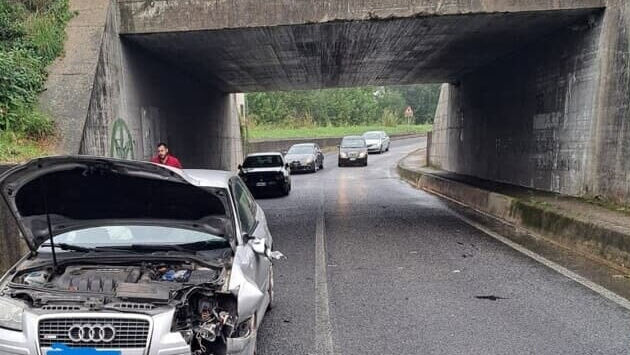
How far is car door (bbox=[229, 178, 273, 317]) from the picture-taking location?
3.27 m

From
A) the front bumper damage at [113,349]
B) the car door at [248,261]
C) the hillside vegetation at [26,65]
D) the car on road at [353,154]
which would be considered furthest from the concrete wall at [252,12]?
the car on road at [353,154]

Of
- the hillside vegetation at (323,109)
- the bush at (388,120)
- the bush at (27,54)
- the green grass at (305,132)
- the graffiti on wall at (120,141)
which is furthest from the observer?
the bush at (388,120)

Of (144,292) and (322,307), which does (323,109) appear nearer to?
(322,307)

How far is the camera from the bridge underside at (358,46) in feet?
30.6

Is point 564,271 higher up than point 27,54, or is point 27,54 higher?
point 27,54

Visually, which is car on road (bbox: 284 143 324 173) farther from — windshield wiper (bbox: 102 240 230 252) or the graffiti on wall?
windshield wiper (bbox: 102 240 230 252)

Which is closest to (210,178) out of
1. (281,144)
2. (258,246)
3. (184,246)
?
(184,246)

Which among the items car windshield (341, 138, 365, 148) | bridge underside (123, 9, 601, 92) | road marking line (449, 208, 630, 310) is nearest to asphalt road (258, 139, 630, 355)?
road marking line (449, 208, 630, 310)

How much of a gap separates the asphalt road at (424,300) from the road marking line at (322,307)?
1cm

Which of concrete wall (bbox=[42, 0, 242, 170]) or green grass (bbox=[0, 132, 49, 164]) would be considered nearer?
green grass (bbox=[0, 132, 49, 164])

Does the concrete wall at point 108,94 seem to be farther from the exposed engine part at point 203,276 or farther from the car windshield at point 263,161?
the exposed engine part at point 203,276

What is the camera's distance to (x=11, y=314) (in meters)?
3.04

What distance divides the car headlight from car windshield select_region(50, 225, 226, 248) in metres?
0.80

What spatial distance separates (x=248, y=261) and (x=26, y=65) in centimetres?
723
